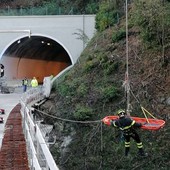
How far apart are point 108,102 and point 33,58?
24.0 m

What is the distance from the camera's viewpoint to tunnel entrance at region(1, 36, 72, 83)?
36206 mm

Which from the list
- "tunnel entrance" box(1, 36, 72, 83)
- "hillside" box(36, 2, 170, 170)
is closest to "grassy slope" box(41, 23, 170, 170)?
"hillside" box(36, 2, 170, 170)

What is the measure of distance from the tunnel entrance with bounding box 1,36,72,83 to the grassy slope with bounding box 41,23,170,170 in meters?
11.1

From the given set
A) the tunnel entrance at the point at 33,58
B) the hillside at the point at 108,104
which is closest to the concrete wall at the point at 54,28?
the tunnel entrance at the point at 33,58

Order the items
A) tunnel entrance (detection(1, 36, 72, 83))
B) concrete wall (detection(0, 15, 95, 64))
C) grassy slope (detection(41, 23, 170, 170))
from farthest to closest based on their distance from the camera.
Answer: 1. tunnel entrance (detection(1, 36, 72, 83))
2. concrete wall (detection(0, 15, 95, 64))
3. grassy slope (detection(41, 23, 170, 170))

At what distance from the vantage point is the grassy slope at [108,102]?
16781mm

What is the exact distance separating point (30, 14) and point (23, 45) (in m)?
3.58

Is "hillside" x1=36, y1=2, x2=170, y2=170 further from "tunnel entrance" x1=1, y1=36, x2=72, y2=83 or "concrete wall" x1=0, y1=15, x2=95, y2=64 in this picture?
"tunnel entrance" x1=1, y1=36, x2=72, y2=83

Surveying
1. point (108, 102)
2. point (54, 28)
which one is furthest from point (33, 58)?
point (108, 102)

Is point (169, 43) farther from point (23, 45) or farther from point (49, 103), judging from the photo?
point (23, 45)

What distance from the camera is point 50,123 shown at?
21.7m

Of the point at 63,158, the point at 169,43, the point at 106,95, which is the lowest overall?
the point at 63,158

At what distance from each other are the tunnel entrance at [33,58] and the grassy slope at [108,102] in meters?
11.1

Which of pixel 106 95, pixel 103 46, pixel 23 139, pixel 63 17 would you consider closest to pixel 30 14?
pixel 63 17
